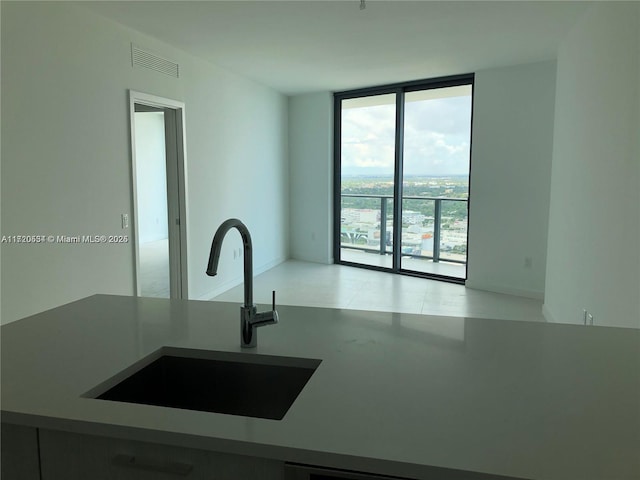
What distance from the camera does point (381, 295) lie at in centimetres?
582

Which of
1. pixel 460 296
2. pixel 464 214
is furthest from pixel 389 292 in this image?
pixel 464 214

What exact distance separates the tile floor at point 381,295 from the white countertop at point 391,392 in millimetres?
3525

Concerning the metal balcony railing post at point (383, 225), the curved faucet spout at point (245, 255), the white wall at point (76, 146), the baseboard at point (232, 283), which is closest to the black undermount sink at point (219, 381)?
the curved faucet spout at point (245, 255)

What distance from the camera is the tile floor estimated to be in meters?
5.18

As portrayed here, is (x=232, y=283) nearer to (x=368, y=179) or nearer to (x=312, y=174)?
(x=312, y=174)

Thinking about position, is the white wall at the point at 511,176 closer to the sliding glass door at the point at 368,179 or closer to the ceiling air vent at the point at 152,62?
the sliding glass door at the point at 368,179

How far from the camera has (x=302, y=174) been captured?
783cm

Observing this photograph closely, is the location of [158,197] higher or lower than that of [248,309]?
higher

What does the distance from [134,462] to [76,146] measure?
10.8 feet

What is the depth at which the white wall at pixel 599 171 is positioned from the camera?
2656mm

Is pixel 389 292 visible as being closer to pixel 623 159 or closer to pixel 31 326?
pixel 623 159

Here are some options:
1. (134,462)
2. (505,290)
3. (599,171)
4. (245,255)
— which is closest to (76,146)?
(245,255)

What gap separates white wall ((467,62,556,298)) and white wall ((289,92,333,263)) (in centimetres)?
237

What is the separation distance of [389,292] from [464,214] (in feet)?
5.15
